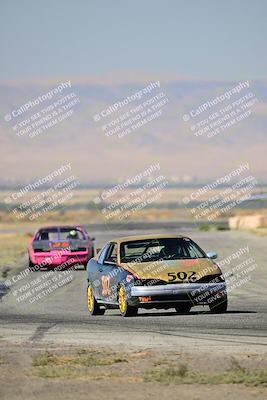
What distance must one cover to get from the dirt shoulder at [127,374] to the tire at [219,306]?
5.41 m

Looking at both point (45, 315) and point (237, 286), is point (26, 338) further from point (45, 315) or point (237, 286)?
point (237, 286)

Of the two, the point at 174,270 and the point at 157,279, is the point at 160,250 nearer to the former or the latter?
the point at 174,270

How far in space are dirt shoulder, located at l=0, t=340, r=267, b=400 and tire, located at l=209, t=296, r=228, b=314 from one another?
5.41m

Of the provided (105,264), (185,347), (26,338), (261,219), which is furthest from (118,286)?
(261,219)

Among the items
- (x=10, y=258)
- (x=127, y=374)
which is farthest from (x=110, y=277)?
(x=10, y=258)

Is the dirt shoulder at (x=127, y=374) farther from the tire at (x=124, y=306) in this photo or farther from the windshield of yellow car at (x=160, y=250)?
the windshield of yellow car at (x=160, y=250)

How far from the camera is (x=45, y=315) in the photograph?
66.7ft

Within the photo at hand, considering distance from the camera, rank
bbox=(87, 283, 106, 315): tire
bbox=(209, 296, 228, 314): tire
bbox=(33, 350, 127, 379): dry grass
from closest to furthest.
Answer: bbox=(33, 350, 127, 379): dry grass < bbox=(209, 296, 228, 314): tire < bbox=(87, 283, 106, 315): tire

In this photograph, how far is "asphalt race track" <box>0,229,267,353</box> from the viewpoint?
15.1 m

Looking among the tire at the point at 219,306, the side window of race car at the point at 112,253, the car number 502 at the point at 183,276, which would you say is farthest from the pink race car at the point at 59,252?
the car number 502 at the point at 183,276

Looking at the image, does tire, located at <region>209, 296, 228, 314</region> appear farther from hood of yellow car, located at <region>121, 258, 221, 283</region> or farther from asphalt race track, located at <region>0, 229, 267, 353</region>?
hood of yellow car, located at <region>121, 258, 221, 283</region>

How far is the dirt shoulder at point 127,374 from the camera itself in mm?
10938

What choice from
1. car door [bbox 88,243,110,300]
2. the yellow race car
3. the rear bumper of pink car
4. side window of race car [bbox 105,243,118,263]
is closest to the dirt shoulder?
the yellow race car

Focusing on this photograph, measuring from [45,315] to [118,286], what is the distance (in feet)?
4.81
